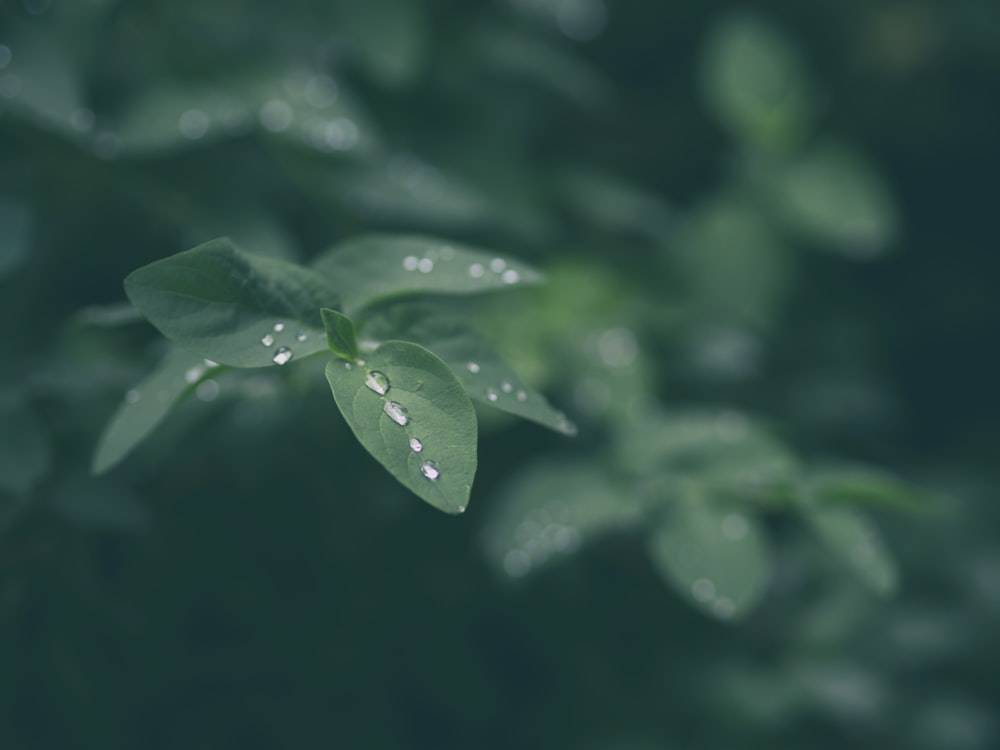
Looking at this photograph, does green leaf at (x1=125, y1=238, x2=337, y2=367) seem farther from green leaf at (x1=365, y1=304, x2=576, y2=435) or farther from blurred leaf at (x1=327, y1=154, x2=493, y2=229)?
blurred leaf at (x1=327, y1=154, x2=493, y2=229)

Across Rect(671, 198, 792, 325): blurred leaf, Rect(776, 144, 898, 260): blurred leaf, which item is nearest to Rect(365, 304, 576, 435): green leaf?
Rect(671, 198, 792, 325): blurred leaf

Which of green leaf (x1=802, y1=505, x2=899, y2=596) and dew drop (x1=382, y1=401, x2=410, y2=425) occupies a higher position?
green leaf (x1=802, y1=505, x2=899, y2=596)

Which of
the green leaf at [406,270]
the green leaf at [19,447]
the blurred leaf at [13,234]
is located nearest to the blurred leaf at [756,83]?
the green leaf at [406,270]

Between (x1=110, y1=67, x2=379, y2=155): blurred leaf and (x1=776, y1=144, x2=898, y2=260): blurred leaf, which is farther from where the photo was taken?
(x1=776, y1=144, x2=898, y2=260): blurred leaf

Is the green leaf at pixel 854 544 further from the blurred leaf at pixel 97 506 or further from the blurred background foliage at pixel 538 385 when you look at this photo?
the blurred leaf at pixel 97 506

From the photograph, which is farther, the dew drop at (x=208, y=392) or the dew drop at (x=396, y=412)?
the dew drop at (x=208, y=392)

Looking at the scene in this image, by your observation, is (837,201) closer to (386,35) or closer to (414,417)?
(386,35)

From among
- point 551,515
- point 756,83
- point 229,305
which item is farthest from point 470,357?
point 756,83

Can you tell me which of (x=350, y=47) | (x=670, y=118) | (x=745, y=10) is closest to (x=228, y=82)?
(x=350, y=47)
